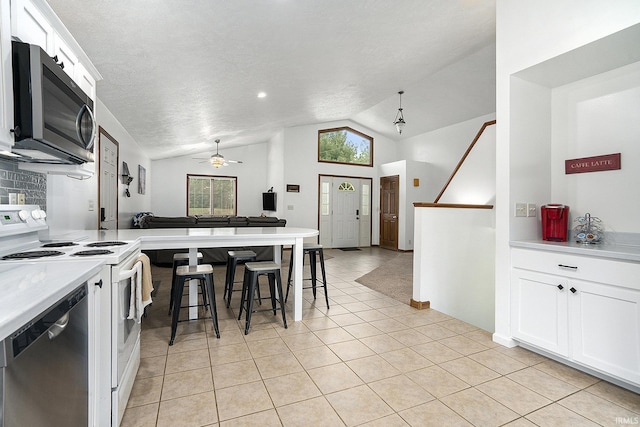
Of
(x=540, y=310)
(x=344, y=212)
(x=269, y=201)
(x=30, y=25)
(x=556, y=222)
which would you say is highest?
(x=30, y=25)

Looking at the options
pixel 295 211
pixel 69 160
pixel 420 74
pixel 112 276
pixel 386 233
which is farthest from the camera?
pixel 386 233

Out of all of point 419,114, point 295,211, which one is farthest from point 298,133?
point 419,114

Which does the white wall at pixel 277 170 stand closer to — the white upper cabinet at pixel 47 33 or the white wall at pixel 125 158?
the white wall at pixel 125 158

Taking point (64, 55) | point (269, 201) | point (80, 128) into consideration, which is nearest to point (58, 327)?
point (80, 128)

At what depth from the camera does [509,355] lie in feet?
8.05

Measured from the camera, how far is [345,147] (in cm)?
893

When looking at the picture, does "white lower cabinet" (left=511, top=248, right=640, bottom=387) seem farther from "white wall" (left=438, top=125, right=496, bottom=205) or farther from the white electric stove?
the white electric stove

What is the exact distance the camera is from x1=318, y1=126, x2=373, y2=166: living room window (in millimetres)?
8656

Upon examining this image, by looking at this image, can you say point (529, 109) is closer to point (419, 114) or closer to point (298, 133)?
point (419, 114)

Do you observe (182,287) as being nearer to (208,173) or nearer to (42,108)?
(42,108)

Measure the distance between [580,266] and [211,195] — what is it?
29.8ft

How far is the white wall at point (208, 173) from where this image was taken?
9.09 metres

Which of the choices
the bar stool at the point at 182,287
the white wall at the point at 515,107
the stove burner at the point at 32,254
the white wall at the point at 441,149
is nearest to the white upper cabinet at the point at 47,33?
the stove burner at the point at 32,254

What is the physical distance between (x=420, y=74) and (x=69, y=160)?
17.1ft
